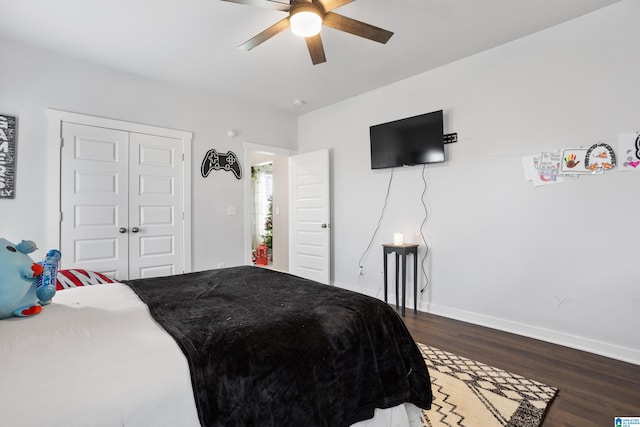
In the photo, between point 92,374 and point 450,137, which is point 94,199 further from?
point 450,137

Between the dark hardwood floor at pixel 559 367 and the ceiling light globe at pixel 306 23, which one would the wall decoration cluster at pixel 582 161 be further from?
the ceiling light globe at pixel 306 23

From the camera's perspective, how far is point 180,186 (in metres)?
3.97

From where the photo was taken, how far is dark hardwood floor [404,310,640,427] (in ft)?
5.90

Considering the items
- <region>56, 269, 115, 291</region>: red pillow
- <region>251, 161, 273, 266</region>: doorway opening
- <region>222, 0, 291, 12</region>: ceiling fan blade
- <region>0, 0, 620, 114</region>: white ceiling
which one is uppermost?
<region>0, 0, 620, 114</region>: white ceiling

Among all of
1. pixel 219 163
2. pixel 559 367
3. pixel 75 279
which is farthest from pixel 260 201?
pixel 559 367

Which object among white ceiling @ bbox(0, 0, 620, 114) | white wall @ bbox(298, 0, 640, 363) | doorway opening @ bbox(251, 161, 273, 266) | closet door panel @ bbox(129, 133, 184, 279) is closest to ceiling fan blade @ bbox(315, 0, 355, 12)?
white ceiling @ bbox(0, 0, 620, 114)

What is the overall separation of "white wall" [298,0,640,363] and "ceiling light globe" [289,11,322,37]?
192cm

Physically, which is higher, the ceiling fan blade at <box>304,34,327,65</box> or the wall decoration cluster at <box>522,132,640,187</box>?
the ceiling fan blade at <box>304,34,327,65</box>

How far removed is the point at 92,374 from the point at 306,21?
7.22 feet

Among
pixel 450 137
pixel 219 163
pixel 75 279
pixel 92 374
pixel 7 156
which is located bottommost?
pixel 75 279

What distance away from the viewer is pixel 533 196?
290 cm

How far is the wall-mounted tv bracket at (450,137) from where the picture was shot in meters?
3.42

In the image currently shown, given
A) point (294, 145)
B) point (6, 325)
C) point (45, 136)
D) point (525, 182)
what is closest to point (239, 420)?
point (6, 325)

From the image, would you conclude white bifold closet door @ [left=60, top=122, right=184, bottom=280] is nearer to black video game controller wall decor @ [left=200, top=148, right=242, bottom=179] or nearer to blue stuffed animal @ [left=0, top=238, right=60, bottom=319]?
black video game controller wall decor @ [left=200, top=148, right=242, bottom=179]
